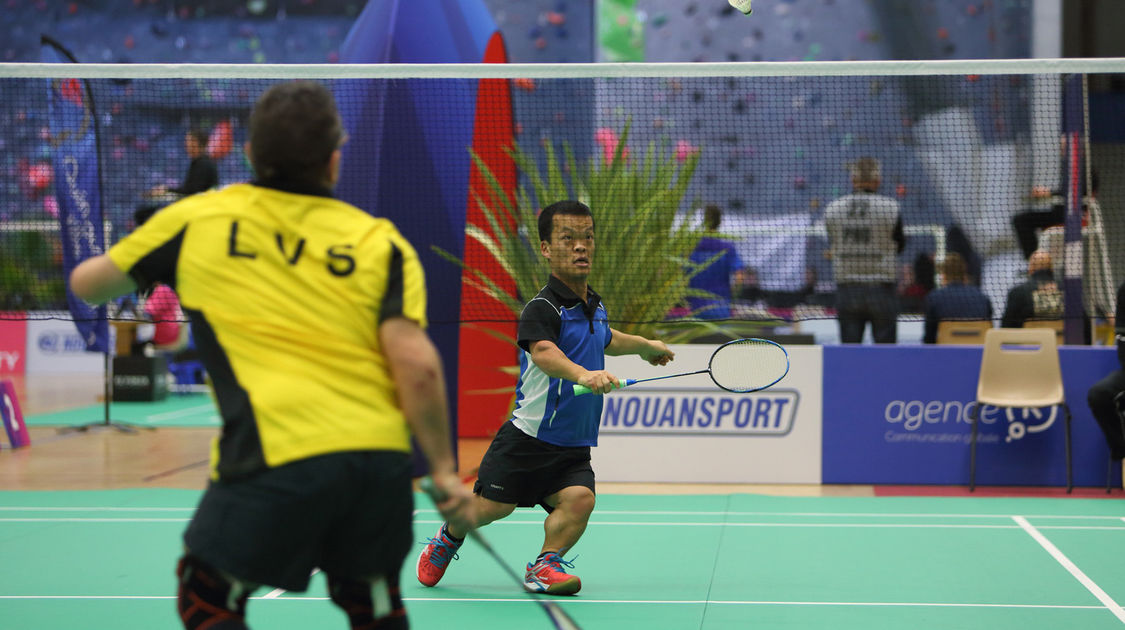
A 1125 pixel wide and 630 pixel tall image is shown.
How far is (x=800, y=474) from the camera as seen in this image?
8.00 metres

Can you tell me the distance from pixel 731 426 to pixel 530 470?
3.41 m

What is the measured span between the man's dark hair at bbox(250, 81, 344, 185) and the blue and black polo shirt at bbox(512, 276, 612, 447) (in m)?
2.30

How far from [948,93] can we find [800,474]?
30.0 feet

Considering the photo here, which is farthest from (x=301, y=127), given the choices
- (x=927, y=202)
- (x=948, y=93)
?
(x=948, y=93)

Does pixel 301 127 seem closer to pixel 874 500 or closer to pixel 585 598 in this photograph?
pixel 585 598

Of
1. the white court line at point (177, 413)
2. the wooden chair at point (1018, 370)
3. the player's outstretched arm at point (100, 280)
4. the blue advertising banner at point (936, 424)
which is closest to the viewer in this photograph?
the player's outstretched arm at point (100, 280)

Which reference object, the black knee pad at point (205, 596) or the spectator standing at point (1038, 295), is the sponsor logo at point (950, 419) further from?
the black knee pad at point (205, 596)

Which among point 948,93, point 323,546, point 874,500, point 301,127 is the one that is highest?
point 948,93

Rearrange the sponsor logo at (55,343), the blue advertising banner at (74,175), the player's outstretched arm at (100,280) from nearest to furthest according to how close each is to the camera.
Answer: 1. the player's outstretched arm at (100,280)
2. the blue advertising banner at (74,175)
3. the sponsor logo at (55,343)

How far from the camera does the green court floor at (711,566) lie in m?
4.63

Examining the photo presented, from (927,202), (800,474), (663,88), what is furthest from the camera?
(663,88)

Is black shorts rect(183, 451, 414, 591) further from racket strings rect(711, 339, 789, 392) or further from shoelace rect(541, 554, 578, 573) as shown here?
racket strings rect(711, 339, 789, 392)

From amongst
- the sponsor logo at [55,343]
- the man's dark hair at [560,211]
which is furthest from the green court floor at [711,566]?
the sponsor logo at [55,343]

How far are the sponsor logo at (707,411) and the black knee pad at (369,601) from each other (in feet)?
17.8
